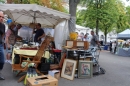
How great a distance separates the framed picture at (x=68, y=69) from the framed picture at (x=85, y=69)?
217 millimetres

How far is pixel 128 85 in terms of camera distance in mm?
4520

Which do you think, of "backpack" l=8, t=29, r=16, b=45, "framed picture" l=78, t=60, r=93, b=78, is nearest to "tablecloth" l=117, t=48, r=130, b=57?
"framed picture" l=78, t=60, r=93, b=78

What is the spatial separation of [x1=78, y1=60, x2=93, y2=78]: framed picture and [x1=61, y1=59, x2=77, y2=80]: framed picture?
217 mm

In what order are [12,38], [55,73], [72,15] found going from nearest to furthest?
[55,73], [12,38], [72,15]

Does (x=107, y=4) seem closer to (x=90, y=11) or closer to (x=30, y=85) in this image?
(x=90, y=11)

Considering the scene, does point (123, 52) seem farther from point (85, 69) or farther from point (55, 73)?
point (55, 73)

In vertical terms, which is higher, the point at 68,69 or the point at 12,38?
the point at 12,38

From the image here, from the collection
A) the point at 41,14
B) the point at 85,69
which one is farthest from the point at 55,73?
the point at 41,14

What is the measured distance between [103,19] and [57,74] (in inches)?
493

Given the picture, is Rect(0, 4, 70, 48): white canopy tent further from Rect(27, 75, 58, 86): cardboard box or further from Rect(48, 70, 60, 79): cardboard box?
Rect(27, 75, 58, 86): cardboard box

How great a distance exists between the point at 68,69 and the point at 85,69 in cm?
54

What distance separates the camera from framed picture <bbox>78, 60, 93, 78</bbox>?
5.03 meters

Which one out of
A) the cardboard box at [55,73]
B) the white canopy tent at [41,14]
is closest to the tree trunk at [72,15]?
the white canopy tent at [41,14]

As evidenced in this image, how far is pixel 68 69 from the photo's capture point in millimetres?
5020
